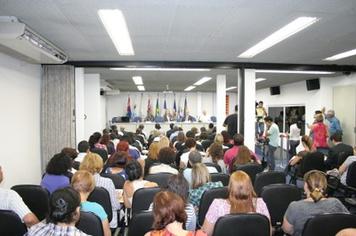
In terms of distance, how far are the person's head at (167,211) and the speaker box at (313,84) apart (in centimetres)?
994

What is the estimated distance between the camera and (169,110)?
59.6 feet

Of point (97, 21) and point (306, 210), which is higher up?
point (97, 21)

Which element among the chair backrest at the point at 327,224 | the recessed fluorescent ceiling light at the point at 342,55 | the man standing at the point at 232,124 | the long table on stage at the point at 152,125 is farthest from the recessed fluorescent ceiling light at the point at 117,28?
the long table on stage at the point at 152,125

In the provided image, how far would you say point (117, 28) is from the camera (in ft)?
15.0

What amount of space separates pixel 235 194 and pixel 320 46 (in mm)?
4066

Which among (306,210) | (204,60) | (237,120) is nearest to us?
(306,210)

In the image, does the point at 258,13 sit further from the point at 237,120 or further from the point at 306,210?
the point at 237,120

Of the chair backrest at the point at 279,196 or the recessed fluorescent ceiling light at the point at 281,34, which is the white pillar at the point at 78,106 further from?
the chair backrest at the point at 279,196

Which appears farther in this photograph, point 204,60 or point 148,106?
point 148,106

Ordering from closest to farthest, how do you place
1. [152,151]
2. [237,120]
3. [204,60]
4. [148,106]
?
[152,151], [204,60], [237,120], [148,106]

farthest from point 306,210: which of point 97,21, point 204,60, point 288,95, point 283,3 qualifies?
point 288,95

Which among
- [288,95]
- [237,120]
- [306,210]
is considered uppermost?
[288,95]

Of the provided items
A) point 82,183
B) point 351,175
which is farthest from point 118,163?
point 351,175

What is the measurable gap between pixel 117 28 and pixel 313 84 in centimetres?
826
